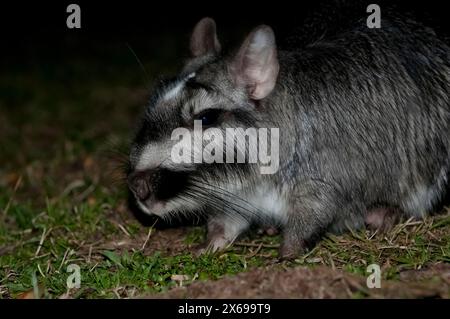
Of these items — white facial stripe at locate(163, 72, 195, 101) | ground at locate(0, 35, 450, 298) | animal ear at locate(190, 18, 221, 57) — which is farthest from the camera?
animal ear at locate(190, 18, 221, 57)

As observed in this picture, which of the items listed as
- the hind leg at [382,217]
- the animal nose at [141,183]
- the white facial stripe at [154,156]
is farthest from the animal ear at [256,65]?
the hind leg at [382,217]

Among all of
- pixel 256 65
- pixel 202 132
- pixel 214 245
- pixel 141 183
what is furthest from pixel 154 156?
pixel 214 245

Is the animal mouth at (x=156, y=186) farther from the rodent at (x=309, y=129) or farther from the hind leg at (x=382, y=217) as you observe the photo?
the hind leg at (x=382, y=217)

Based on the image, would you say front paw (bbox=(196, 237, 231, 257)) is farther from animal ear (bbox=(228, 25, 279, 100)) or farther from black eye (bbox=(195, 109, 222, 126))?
animal ear (bbox=(228, 25, 279, 100))

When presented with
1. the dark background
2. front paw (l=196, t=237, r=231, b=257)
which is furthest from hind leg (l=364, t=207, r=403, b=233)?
the dark background

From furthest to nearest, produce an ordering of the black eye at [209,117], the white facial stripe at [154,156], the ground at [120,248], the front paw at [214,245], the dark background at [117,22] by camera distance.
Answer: the dark background at [117,22]
the front paw at [214,245]
the black eye at [209,117]
the white facial stripe at [154,156]
the ground at [120,248]
